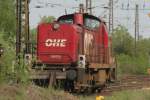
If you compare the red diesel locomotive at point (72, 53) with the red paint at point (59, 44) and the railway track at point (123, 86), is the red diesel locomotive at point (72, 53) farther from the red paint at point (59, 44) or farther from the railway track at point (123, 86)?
the railway track at point (123, 86)

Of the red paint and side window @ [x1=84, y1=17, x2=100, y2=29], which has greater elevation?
side window @ [x1=84, y1=17, x2=100, y2=29]

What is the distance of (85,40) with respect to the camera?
22.6 metres

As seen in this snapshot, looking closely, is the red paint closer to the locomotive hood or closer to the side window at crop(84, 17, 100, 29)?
the locomotive hood

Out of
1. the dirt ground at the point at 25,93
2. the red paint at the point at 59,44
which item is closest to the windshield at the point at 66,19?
the red paint at the point at 59,44

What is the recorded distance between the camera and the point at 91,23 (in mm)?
24203

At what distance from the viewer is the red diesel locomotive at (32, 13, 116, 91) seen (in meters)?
20.3

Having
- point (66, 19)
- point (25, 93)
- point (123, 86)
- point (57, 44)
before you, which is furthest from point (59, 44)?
point (25, 93)

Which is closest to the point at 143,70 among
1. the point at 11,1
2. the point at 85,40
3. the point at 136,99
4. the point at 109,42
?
the point at 11,1

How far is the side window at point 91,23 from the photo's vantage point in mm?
23817

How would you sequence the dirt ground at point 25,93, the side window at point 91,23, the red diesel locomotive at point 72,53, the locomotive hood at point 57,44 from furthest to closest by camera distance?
1. the side window at point 91,23
2. the locomotive hood at point 57,44
3. the red diesel locomotive at point 72,53
4. the dirt ground at point 25,93

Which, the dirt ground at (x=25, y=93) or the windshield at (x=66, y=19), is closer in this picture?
the dirt ground at (x=25, y=93)

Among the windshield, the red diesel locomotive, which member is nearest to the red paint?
the red diesel locomotive

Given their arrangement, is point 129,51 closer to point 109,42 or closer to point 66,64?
point 109,42

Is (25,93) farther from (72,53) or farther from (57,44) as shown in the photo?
(57,44)
